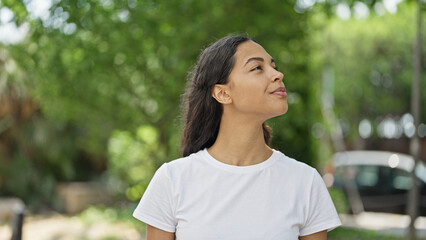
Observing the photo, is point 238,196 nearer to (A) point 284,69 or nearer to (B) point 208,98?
(B) point 208,98

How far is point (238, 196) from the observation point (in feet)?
7.23

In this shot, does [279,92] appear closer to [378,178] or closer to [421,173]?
[421,173]

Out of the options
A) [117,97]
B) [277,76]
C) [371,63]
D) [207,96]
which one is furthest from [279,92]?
[371,63]

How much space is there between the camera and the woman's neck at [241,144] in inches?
90.7

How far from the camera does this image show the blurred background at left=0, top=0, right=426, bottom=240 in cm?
806

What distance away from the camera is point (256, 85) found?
2.24 m

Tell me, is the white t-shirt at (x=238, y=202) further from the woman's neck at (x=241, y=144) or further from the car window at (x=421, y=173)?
the car window at (x=421, y=173)

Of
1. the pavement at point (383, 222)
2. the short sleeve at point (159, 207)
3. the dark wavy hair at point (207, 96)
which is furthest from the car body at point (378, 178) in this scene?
the short sleeve at point (159, 207)

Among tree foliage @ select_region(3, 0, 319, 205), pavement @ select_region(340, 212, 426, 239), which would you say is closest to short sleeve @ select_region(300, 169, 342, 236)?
tree foliage @ select_region(3, 0, 319, 205)

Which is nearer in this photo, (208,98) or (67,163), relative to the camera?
(208,98)

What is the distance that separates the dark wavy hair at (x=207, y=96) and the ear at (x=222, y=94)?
2 centimetres

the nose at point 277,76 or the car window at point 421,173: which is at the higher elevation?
the car window at point 421,173

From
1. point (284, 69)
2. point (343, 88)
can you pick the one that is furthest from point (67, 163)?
point (343, 88)

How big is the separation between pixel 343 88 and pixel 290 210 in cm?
2964
